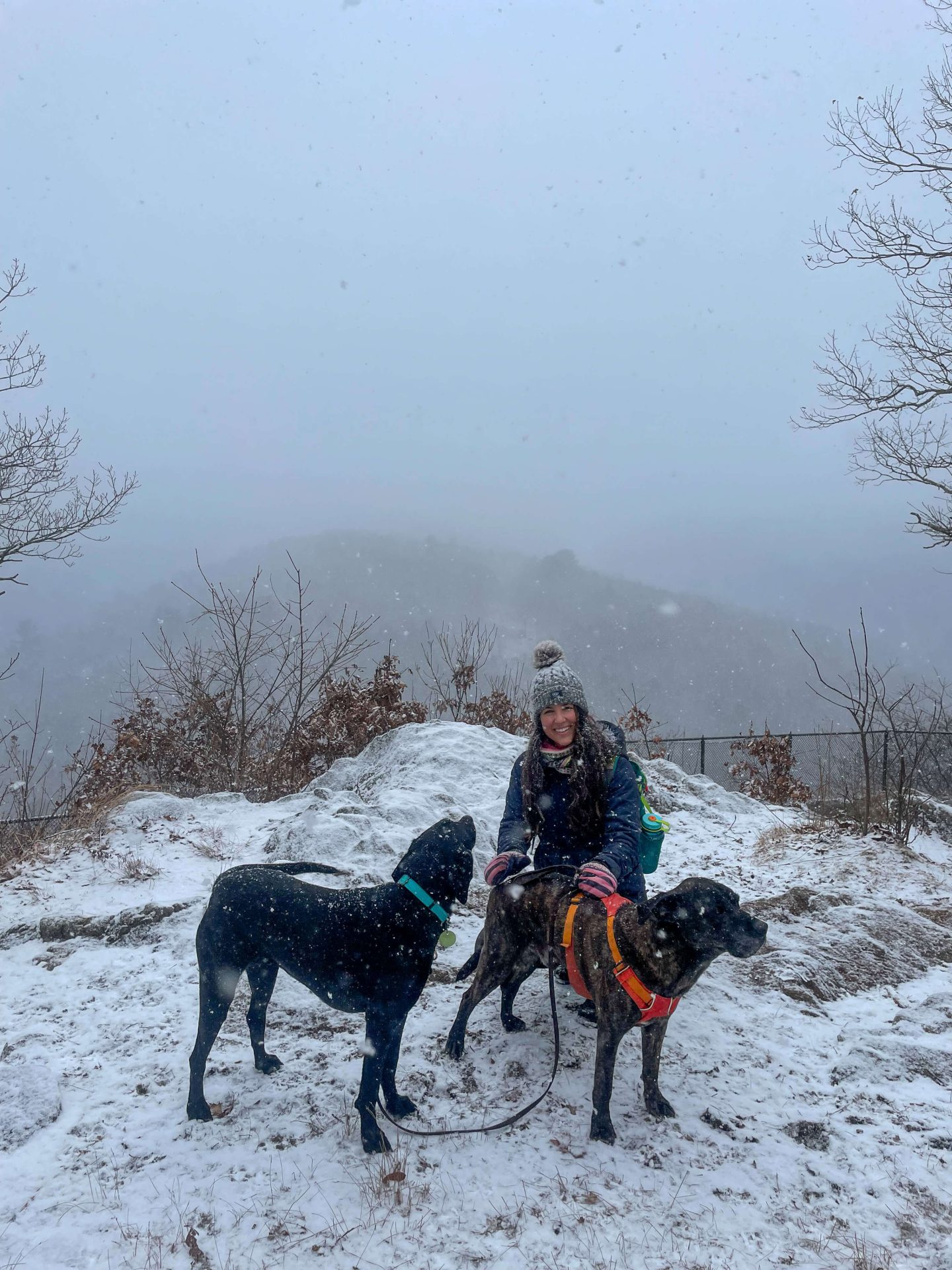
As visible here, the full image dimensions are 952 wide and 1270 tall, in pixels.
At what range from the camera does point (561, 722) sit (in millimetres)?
3436

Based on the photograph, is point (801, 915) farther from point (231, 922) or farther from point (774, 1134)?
point (231, 922)

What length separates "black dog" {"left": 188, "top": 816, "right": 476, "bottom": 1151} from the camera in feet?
8.39

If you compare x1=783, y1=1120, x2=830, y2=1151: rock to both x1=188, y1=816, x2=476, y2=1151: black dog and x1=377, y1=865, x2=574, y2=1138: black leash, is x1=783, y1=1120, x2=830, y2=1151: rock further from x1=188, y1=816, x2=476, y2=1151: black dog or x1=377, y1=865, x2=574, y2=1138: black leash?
x1=188, y1=816, x2=476, y2=1151: black dog

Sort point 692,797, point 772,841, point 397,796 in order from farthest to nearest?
point 692,797
point 772,841
point 397,796

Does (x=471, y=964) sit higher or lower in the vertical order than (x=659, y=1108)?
higher

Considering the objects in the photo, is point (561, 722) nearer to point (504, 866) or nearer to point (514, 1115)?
point (504, 866)

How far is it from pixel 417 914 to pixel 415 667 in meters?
8.52

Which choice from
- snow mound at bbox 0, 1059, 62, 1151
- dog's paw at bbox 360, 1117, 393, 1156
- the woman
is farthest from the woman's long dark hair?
snow mound at bbox 0, 1059, 62, 1151

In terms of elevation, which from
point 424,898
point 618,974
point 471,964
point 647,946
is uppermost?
point 424,898

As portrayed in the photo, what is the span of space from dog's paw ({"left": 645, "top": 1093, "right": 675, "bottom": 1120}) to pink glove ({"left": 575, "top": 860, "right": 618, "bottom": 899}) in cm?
89

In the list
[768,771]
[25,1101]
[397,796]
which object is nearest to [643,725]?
[768,771]

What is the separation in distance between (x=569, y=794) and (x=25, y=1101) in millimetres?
2728

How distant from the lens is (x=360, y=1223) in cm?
229

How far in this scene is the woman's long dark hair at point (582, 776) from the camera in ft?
11.2
